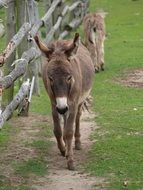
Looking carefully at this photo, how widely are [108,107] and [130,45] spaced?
30.4 ft

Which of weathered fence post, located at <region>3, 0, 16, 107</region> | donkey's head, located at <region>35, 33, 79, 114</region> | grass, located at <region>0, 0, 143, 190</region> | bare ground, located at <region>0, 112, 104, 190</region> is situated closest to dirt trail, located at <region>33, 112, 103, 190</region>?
bare ground, located at <region>0, 112, 104, 190</region>

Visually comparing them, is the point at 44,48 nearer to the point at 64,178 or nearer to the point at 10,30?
the point at 64,178

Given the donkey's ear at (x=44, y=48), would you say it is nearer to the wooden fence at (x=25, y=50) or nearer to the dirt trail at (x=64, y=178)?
the wooden fence at (x=25, y=50)

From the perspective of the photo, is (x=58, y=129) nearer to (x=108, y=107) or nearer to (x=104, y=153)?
(x=104, y=153)

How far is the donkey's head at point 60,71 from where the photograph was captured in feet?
22.5

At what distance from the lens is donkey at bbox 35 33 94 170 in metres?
6.93

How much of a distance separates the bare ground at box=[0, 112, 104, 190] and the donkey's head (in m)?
0.83

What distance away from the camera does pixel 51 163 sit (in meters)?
7.73

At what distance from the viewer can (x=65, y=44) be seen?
289 inches

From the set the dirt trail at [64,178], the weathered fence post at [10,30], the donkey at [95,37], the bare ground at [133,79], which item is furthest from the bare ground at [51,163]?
the donkey at [95,37]

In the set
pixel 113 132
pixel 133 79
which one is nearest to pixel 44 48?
pixel 113 132

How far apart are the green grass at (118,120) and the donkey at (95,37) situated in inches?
14.8

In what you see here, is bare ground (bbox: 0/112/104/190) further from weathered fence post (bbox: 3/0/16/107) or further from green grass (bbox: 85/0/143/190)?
weathered fence post (bbox: 3/0/16/107)

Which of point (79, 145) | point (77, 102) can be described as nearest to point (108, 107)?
point (79, 145)
